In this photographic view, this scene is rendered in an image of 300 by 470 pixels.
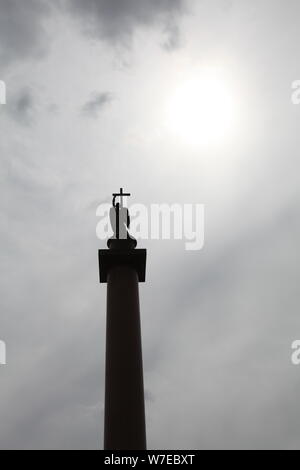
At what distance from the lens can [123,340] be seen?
1855 cm

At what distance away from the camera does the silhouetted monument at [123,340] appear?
16.7 metres

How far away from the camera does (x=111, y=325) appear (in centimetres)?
1900

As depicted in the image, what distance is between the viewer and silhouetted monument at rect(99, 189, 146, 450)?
16.7 m
